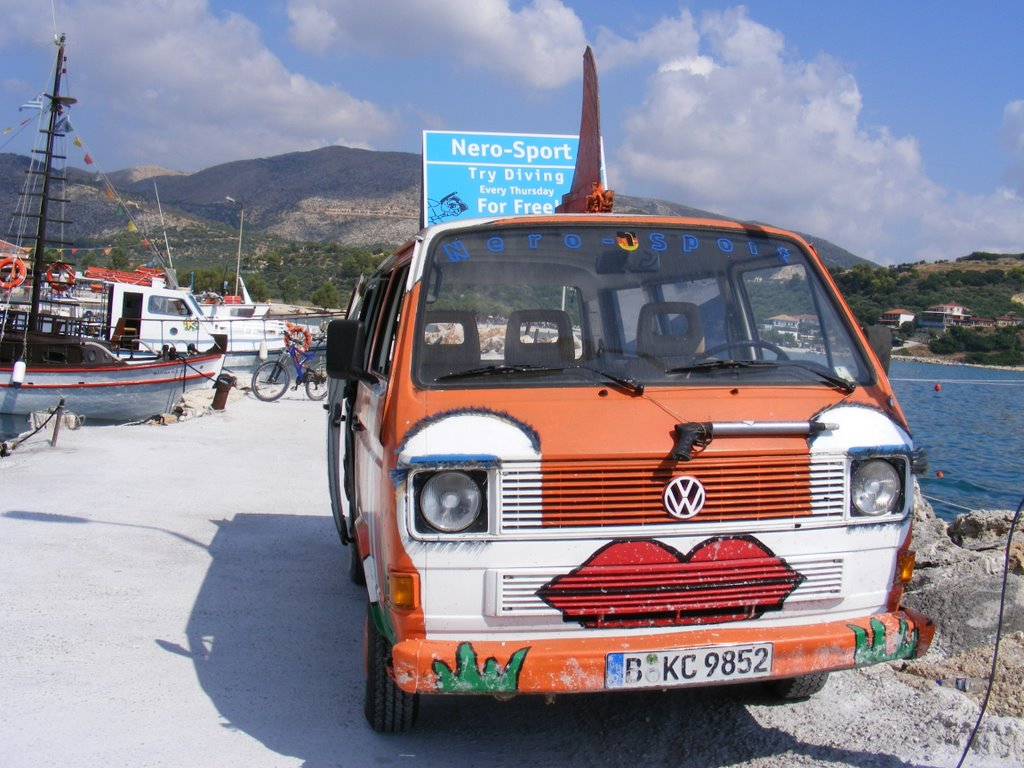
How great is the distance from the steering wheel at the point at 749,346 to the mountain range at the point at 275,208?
5877 cm

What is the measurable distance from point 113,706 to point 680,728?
8.49 ft

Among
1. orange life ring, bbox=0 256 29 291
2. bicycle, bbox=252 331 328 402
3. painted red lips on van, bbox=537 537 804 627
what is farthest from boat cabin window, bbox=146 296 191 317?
painted red lips on van, bbox=537 537 804 627

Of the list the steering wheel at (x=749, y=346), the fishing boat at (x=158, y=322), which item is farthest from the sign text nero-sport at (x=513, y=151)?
the fishing boat at (x=158, y=322)

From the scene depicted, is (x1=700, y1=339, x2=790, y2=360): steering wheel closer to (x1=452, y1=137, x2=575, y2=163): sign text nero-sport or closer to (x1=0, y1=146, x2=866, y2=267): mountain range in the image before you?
(x1=452, y1=137, x2=575, y2=163): sign text nero-sport

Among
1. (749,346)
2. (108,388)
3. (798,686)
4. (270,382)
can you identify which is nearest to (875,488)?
(749,346)

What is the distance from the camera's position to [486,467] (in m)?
3.45

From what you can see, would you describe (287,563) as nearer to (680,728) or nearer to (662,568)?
(680,728)

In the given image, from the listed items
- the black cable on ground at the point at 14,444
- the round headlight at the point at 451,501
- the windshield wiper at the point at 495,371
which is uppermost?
the windshield wiper at the point at 495,371

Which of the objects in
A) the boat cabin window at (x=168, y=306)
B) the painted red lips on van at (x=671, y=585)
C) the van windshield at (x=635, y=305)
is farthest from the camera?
the boat cabin window at (x=168, y=306)

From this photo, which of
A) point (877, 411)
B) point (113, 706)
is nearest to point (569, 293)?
point (877, 411)

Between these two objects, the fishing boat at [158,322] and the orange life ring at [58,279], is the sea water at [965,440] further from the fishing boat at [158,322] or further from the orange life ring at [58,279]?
the orange life ring at [58,279]

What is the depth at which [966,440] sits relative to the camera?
80.5 feet

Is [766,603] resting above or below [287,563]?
above

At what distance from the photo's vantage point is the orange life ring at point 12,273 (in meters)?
22.4
